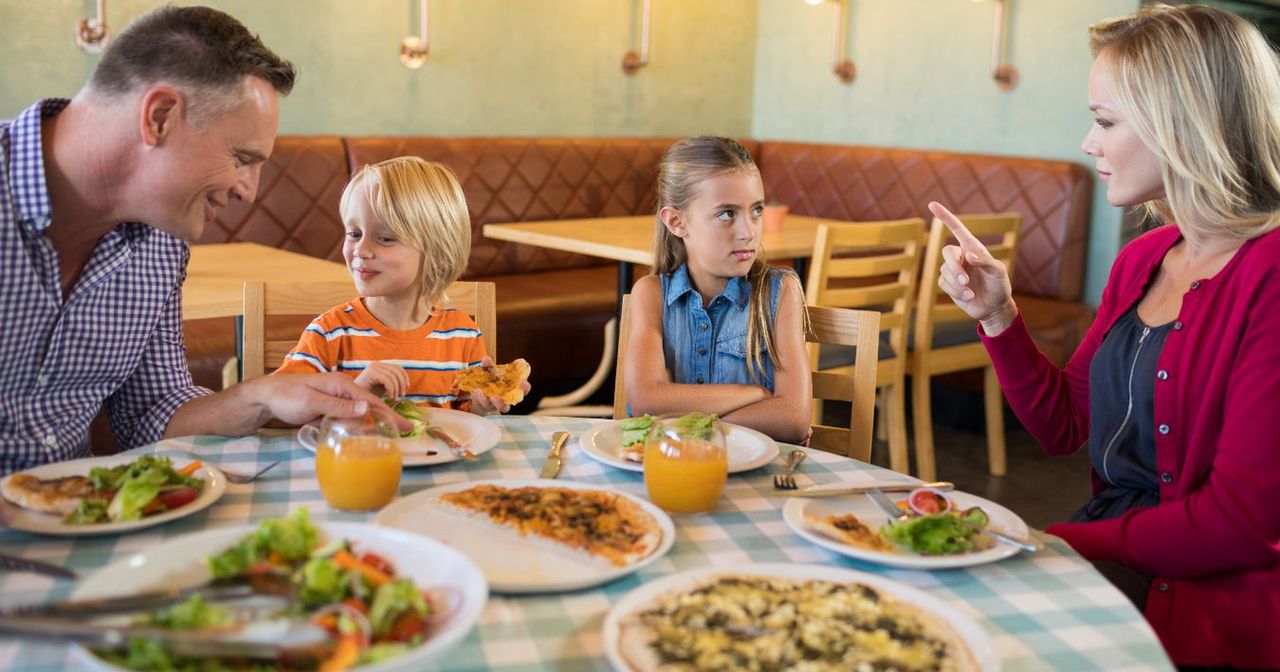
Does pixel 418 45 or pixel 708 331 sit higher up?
pixel 418 45

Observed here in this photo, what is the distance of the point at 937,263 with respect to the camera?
4.12m

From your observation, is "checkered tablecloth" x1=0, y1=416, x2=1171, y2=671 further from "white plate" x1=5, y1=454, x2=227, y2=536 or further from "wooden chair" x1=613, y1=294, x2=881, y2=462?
"wooden chair" x1=613, y1=294, x2=881, y2=462

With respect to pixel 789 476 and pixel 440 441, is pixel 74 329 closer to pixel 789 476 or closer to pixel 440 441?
pixel 440 441

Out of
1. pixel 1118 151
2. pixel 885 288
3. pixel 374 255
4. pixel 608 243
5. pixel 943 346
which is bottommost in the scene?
pixel 943 346

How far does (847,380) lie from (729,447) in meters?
0.62

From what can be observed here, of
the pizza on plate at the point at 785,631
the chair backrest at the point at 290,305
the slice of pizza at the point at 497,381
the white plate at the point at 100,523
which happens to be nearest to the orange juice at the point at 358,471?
the white plate at the point at 100,523

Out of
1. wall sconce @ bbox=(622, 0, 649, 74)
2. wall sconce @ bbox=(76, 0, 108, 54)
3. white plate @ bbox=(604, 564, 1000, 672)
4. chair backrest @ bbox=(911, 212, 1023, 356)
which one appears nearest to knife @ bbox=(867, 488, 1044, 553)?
white plate @ bbox=(604, 564, 1000, 672)

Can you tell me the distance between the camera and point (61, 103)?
69.1 inches

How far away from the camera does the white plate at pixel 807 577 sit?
1062mm

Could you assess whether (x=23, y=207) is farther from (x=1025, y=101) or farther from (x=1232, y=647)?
(x=1025, y=101)

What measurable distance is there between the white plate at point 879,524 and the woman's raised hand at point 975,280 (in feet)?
1.40

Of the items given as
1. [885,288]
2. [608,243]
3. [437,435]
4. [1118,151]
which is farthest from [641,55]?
[437,435]

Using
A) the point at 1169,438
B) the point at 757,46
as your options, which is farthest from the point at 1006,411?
the point at 1169,438

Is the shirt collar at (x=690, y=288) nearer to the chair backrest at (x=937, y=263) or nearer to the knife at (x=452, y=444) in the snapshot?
the knife at (x=452, y=444)
